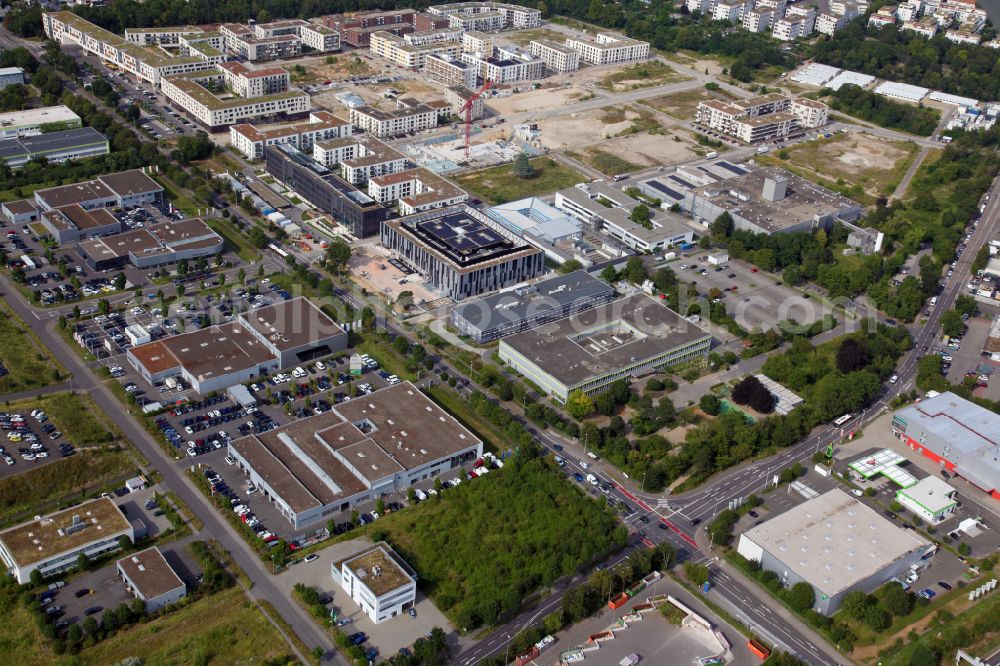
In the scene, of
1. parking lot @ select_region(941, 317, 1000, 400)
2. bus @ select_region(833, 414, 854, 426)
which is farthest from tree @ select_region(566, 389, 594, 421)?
parking lot @ select_region(941, 317, 1000, 400)

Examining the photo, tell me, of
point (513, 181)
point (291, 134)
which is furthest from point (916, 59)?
point (291, 134)

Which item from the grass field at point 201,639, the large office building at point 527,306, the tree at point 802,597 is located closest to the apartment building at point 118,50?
the large office building at point 527,306

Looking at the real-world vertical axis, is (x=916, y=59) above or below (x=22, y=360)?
above

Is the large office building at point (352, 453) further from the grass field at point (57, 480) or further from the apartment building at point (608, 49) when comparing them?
the apartment building at point (608, 49)

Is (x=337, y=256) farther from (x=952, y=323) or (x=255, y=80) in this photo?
(x=952, y=323)

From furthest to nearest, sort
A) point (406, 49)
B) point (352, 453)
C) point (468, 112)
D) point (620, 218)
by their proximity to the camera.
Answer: point (406, 49), point (468, 112), point (620, 218), point (352, 453)

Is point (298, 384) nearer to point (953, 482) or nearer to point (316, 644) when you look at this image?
point (316, 644)
